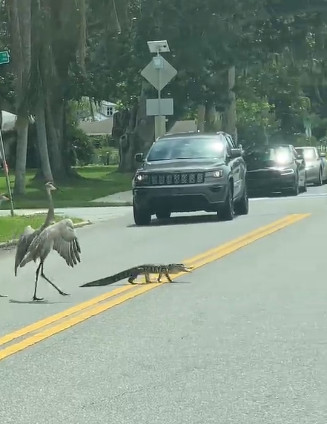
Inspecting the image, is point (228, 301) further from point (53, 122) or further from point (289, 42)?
point (289, 42)

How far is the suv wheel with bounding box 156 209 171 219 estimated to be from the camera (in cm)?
2389

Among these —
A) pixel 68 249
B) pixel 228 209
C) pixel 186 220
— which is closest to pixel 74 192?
pixel 186 220

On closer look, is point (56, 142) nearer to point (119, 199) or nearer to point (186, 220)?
point (119, 199)

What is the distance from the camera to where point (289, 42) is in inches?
1832

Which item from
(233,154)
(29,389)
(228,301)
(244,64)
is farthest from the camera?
(244,64)

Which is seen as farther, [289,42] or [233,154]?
[289,42]

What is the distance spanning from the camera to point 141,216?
23.4 m

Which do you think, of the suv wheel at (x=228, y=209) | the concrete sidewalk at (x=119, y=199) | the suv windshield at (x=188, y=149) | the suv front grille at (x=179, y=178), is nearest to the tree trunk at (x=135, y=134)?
the concrete sidewalk at (x=119, y=199)

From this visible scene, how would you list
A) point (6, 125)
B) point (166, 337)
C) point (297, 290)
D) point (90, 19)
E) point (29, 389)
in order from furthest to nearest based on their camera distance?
point (6, 125), point (90, 19), point (297, 290), point (166, 337), point (29, 389)

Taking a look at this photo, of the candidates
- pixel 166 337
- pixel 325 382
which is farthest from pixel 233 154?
pixel 325 382

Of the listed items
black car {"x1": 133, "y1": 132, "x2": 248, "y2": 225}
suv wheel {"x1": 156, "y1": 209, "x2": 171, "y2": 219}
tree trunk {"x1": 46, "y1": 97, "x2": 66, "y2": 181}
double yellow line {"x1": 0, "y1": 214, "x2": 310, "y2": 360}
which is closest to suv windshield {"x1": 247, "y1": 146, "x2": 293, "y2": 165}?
tree trunk {"x1": 46, "y1": 97, "x2": 66, "y2": 181}

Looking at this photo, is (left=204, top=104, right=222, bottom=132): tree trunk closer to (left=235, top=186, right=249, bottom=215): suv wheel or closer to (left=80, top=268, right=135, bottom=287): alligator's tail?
(left=235, top=186, right=249, bottom=215): suv wheel

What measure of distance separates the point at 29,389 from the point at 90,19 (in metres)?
35.2

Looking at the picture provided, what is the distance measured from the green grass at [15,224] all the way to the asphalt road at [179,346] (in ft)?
10.7
